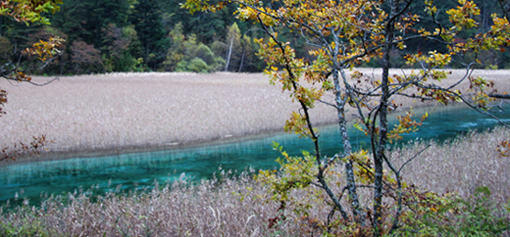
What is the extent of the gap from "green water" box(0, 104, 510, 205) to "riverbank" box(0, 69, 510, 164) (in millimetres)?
697

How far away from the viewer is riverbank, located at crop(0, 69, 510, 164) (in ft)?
36.8

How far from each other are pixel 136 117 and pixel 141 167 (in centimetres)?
477

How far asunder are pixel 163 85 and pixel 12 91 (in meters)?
7.84

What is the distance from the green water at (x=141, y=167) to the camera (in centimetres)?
790

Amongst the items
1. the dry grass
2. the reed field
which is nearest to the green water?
the reed field

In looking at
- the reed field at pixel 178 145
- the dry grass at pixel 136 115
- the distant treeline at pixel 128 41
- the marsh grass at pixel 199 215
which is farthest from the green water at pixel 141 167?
the distant treeline at pixel 128 41

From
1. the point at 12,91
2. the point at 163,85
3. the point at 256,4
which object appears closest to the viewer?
the point at 256,4

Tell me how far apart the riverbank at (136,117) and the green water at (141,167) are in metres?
0.70

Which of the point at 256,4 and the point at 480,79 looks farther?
the point at 256,4

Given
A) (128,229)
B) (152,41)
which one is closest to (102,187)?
(128,229)

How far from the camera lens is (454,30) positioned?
8.35 feet

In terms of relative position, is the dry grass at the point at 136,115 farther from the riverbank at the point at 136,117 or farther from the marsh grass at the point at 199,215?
the marsh grass at the point at 199,215

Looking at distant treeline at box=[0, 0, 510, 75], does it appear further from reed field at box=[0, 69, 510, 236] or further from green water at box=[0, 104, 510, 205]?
green water at box=[0, 104, 510, 205]

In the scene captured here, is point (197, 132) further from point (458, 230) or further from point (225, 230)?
point (458, 230)
